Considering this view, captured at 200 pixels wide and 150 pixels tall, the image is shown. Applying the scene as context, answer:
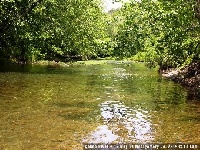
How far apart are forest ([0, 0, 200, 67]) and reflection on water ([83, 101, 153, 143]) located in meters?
8.05

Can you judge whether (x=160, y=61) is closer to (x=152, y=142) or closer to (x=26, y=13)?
(x=26, y=13)

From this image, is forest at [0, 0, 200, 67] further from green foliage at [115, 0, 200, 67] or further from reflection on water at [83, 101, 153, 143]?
reflection on water at [83, 101, 153, 143]

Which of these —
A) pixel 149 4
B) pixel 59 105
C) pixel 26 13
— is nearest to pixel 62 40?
pixel 26 13

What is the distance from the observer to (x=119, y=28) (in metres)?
34.1

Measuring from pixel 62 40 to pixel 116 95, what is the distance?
2642cm

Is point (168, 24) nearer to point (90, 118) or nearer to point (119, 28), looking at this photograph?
point (119, 28)

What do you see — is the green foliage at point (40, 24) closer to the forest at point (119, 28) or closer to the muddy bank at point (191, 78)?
the forest at point (119, 28)

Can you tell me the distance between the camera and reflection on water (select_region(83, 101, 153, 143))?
34.9 ft

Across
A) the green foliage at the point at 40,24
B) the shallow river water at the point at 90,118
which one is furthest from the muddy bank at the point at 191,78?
the green foliage at the point at 40,24

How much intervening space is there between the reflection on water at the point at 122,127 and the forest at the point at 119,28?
26.4 feet

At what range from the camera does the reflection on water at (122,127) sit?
10623mm

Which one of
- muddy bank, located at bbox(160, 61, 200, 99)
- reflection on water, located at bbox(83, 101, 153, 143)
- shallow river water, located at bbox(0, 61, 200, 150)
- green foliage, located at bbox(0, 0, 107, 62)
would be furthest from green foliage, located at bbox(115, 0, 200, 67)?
green foliage, located at bbox(0, 0, 107, 62)

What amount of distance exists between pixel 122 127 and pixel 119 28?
22.8 m

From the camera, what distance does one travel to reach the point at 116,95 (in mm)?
20594
